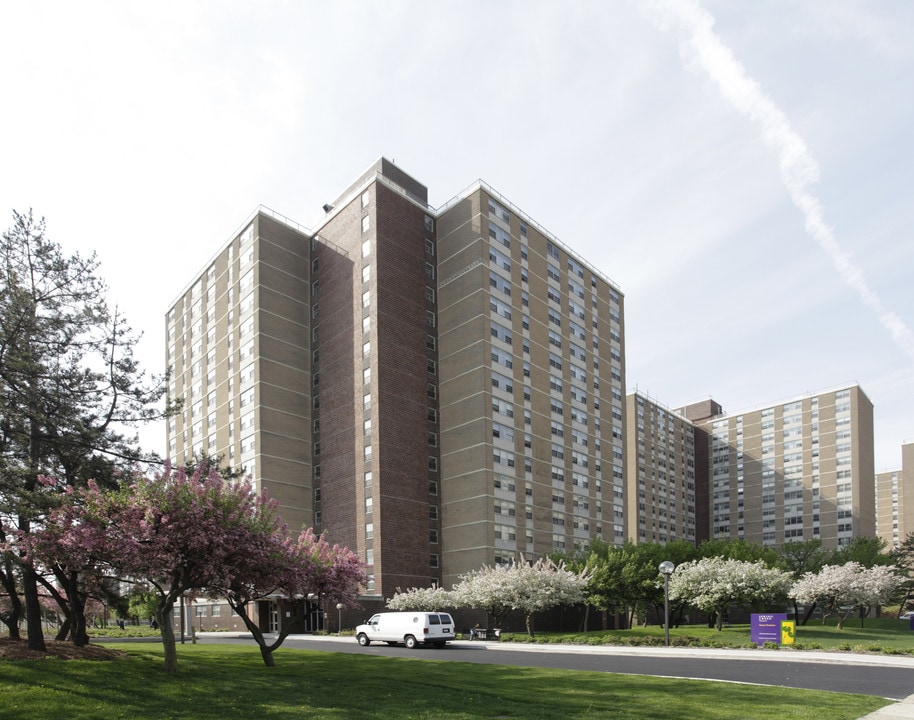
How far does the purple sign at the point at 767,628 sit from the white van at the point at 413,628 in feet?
49.4

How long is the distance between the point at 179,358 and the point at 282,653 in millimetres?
66910

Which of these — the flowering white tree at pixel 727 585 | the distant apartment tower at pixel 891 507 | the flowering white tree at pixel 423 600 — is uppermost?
the flowering white tree at pixel 727 585

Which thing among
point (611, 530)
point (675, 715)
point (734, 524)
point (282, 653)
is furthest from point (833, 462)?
point (675, 715)

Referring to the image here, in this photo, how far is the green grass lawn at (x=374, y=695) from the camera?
14.6 meters

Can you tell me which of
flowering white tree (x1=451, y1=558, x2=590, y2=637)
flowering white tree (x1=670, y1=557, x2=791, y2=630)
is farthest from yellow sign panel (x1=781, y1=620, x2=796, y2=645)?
flowering white tree (x1=451, y1=558, x2=590, y2=637)

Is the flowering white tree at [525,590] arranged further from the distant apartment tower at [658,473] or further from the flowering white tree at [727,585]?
the distant apartment tower at [658,473]

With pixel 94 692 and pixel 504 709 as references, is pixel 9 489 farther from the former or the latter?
pixel 504 709

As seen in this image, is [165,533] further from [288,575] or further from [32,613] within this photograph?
[32,613]

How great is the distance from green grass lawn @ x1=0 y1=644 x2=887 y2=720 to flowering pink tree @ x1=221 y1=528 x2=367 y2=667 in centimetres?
205

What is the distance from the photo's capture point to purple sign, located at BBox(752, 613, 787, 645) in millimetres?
34375

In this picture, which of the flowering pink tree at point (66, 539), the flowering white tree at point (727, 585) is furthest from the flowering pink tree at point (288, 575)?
the flowering white tree at point (727, 585)

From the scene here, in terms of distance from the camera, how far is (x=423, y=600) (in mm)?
55500

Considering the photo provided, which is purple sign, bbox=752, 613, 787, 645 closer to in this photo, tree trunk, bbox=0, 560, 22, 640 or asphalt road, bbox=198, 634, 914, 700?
asphalt road, bbox=198, 634, 914, 700

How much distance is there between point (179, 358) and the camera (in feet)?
302
